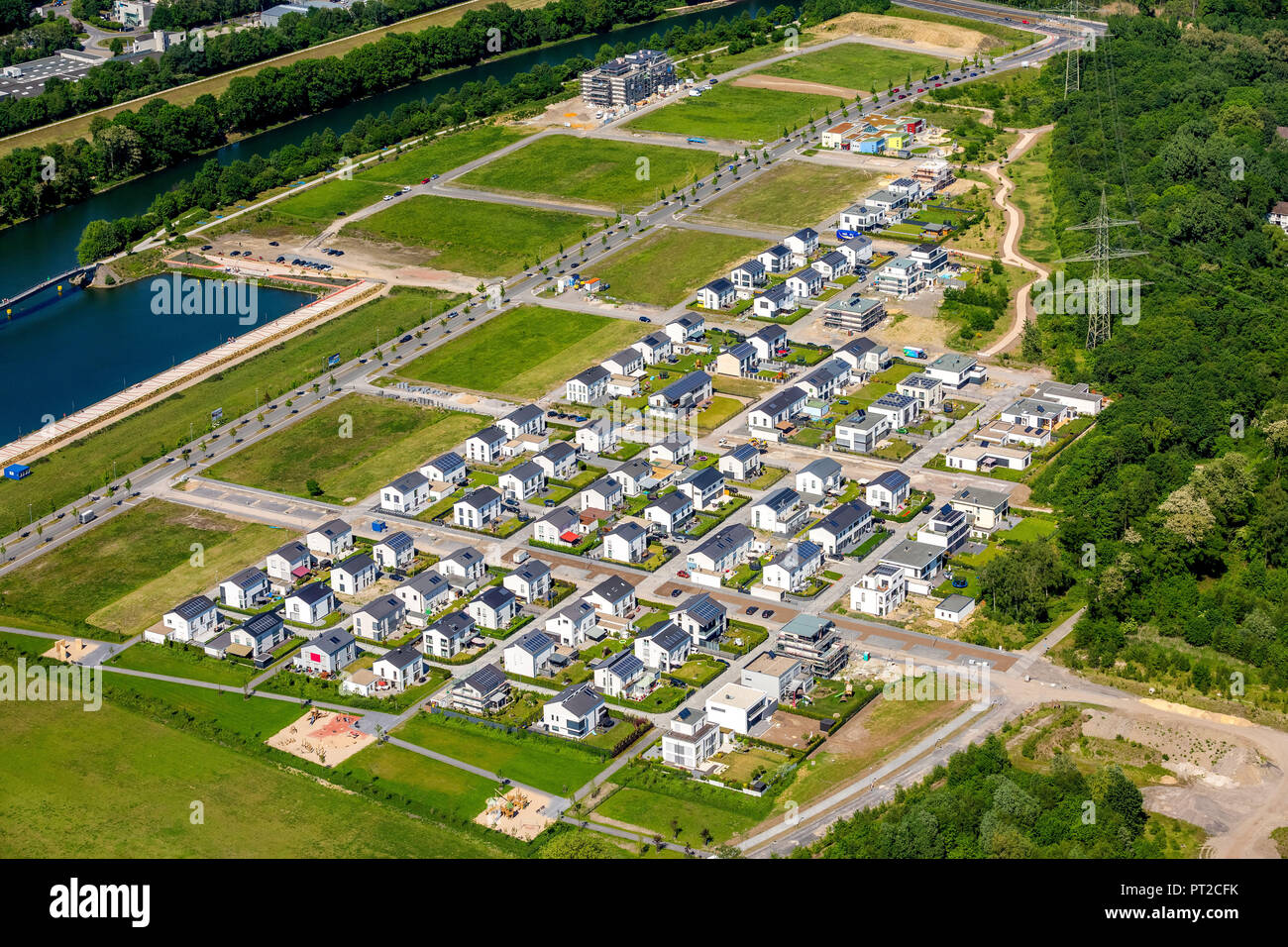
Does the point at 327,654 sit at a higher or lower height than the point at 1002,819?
lower

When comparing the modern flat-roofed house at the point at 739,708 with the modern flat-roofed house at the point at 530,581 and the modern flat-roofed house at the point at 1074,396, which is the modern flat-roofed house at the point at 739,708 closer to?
the modern flat-roofed house at the point at 530,581

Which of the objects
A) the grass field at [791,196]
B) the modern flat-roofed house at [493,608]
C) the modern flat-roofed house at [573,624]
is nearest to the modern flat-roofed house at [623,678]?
the modern flat-roofed house at [573,624]

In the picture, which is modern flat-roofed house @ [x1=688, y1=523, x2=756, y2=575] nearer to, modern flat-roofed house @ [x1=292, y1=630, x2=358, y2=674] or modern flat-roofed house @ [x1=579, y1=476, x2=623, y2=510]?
modern flat-roofed house @ [x1=579, y1=476, x2=623, y2=510]

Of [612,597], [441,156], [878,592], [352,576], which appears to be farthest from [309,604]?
[441,156]

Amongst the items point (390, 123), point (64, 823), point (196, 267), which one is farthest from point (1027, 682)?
point (390, 123)

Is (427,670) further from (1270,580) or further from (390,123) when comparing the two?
(390,123)

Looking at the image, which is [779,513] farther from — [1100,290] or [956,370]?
[1100,290]

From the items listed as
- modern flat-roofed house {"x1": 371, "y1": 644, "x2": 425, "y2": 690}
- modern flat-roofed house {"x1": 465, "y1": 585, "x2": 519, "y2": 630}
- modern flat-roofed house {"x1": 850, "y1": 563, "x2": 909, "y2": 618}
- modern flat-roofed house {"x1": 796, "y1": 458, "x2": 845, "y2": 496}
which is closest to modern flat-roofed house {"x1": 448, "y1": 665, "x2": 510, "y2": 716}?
modern flat-roofed house {"x1": 371, "y1": 644, "x2": 425, "y2": 690}
